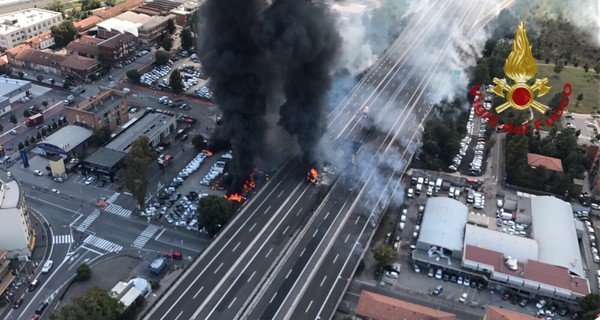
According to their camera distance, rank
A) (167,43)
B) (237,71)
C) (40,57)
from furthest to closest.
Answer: (167,43) → (40,57) → (237,71)

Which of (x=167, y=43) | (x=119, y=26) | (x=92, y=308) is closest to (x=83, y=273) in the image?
(x=92, y=308)

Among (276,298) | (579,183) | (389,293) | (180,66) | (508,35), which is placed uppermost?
(508,35)

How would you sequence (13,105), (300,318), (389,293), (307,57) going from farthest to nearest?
(13,105)
(307,57)
(389,293)
(300,318)

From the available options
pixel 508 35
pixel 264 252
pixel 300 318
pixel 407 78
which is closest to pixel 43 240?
pixel 264 252

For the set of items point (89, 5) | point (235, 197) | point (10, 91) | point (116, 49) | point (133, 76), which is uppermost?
point (89, 5)

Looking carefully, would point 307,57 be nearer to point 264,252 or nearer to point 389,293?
point 264,252

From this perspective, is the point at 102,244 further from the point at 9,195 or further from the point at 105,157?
the point at 105,157

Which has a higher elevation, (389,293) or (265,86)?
(265,86)

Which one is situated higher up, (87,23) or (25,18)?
(87,23)
